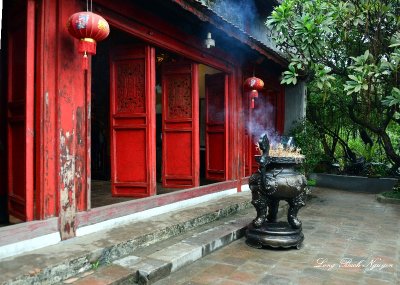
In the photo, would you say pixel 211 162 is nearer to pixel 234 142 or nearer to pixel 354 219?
pixel 234 142

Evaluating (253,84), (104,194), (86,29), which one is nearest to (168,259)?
(86,29)

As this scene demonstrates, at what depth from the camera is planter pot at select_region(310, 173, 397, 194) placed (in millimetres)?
11547

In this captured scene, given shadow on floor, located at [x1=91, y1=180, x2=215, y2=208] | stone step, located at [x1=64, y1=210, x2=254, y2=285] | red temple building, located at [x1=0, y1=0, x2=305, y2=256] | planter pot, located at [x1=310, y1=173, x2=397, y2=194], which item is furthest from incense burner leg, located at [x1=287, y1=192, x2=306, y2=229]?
planter pot, located at [x1=310, y1=173, x2=397, y2=194]

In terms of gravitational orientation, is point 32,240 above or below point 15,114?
below

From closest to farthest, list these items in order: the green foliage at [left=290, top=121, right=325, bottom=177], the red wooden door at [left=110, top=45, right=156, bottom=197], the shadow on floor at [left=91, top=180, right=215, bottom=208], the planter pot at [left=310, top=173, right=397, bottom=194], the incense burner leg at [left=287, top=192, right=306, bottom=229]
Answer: the incense burner leg at [left=287, top=192, right=306, bottom=229] → the red wooden door at [left=110, top=45, right=156, bottom=197] → the shadow on floor at [left=91, top=180, right=215, bottom=208] → the green foliage at [left=290, top=121, right=325, bottom=177] → the planter pot at [left=310, top=173, right=397, bottom=194]

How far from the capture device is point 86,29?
3961 mm

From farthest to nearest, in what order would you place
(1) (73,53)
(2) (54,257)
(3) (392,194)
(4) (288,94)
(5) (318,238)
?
(4) (288,94) → (3) (392,194) → (5) (318,238) → (1) (73,53) → (2) (54,257)

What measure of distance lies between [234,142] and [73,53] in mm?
4823

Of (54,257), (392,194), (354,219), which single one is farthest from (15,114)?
(392,194)

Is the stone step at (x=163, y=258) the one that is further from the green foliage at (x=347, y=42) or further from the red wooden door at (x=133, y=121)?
the green foliage at (x=347, y=42)

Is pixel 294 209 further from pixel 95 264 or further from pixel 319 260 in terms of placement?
pixel 95 264

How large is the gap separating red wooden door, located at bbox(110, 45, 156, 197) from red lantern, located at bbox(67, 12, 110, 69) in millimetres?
1723

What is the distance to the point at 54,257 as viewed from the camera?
3.66 meters

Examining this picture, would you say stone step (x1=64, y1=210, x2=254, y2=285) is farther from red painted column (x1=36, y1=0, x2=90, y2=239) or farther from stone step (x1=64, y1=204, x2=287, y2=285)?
red painted column (x1=36, y1=0, x2=90, y2=239)
